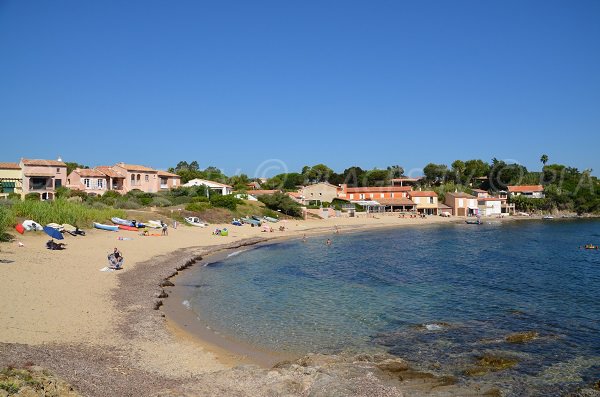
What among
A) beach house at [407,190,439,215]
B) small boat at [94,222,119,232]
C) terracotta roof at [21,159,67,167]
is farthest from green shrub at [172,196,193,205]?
beach house at [407,190,439,215]

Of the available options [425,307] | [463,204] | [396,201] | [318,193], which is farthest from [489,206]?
[425,307]

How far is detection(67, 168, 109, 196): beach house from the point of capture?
211ft

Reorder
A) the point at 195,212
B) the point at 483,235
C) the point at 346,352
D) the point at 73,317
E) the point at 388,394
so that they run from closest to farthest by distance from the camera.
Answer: the point at 388,394 < the point at 346,352 < the point at 73,317 < the point at 195,212 < the point at 483,235

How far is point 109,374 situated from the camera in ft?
34.5

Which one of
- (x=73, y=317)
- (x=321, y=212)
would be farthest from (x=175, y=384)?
(x=321, y=212)

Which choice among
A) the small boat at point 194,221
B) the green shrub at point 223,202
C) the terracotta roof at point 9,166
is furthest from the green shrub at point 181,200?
the terracotta roof at point 9,166

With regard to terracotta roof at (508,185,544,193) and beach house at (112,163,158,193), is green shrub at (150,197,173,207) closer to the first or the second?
beach house at (112,163,158,193)

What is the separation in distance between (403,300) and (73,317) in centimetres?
1438

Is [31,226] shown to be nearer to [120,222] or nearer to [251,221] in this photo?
[120,222]

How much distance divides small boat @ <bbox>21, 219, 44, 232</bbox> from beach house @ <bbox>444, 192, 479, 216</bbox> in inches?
3317

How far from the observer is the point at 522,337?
1611 cm

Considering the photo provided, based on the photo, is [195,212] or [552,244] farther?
[195,212]

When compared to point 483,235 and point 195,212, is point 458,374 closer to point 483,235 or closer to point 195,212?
point 195,212

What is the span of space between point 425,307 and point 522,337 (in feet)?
17.3
